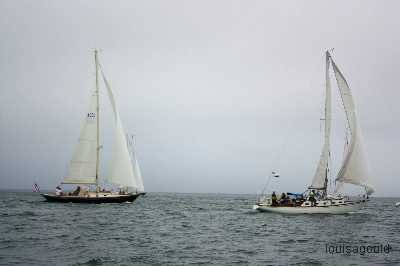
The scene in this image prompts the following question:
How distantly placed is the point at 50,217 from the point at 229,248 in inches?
967

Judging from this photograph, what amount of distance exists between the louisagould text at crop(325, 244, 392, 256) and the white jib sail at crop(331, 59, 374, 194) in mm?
21695

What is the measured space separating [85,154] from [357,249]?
44.7m

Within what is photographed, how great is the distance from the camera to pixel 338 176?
173 feet

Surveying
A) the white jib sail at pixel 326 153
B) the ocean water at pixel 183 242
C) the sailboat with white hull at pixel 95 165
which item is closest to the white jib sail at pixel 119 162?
the sailboat with white hull at pixel 95 165

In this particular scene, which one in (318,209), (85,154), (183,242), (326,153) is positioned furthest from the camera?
(85,154)

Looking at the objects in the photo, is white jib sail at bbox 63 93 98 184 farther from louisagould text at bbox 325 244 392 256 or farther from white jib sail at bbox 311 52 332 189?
louisagould text at bbox 325 244 392 256

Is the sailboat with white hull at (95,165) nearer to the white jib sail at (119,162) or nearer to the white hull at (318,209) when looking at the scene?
the white jib sail at (119,162)

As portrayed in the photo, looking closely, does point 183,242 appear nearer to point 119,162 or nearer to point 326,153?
point 326,153

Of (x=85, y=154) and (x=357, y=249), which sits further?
(x=85, y=154)

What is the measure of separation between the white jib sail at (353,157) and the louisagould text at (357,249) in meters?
21.7

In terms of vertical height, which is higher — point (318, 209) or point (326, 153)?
point (326, 153)

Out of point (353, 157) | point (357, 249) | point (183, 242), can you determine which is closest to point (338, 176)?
point (353, 157)

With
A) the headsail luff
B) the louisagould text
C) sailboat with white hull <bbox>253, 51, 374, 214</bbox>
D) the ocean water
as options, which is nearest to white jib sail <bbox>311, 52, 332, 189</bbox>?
sailboat with white hull <bbox>253, 51, 374, 214</bbox>

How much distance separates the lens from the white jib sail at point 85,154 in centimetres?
6444
